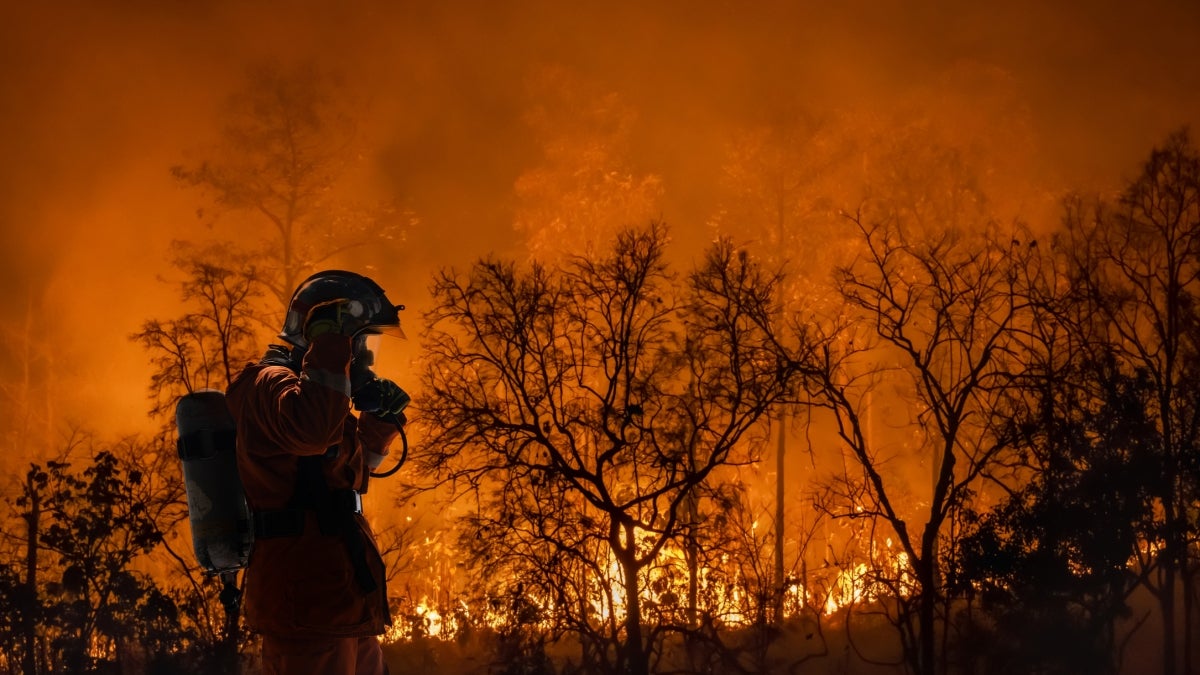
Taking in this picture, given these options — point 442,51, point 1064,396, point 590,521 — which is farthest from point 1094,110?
point 590,521

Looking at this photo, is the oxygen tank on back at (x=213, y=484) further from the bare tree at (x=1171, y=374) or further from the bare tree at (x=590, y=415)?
the bare tree at (x=1171, y=374)

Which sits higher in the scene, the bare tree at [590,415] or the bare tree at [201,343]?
the bare tree at [201,343]

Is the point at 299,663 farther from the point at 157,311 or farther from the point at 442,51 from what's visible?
the point at 442,51

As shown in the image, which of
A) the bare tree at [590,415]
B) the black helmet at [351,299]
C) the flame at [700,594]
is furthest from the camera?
the flame at [700,594]

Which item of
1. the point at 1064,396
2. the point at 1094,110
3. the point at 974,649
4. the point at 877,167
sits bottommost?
the point at 974,649

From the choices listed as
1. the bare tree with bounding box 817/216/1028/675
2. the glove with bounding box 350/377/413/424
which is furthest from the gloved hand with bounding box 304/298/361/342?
the bare tree with bounding box 817/216/1028/675

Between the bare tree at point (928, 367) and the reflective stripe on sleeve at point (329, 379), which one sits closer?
the reflective stripe on sleeve at point (329, 379)

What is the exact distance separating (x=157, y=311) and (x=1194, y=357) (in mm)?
34843

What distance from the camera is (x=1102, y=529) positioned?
11.8 m

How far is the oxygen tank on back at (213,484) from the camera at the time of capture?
5281 millimetres

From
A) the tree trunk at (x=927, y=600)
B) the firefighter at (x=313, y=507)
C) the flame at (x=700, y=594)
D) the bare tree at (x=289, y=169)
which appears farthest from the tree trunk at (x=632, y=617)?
the bare tree at (x=289, y=169)

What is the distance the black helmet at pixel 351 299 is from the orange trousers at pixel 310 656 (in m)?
1.41

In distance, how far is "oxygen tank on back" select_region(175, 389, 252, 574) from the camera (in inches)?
208

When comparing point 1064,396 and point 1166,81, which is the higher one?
point 1166,81
